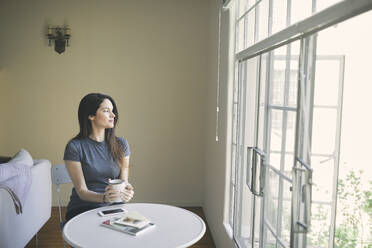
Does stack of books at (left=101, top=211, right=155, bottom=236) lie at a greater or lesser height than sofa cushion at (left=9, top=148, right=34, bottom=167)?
lesser

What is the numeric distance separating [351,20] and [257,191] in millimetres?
1115

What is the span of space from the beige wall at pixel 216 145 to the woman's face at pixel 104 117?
1015mm

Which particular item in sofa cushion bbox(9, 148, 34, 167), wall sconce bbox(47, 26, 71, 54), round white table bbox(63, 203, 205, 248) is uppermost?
wall sconce bbox(47, 26, 71, 54)

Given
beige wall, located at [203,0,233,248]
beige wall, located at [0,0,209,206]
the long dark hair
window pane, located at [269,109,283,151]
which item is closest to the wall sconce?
beige wall, located at [0,0,209,206]

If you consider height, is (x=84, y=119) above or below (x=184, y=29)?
below

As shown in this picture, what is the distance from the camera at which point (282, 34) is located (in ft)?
5.24

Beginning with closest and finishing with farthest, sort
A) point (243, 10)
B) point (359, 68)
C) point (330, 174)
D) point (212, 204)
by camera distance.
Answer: point (359, 68)
point (330, 174)
point (243, 10)
point (212, 204)

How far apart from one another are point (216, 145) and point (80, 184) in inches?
64.5

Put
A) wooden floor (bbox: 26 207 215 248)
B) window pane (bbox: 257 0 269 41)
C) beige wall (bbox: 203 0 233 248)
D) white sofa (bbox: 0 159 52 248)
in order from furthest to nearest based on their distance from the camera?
wooden floor (bbox: 26 207 215 248), beige wall (bbox: 203 0 233 248), white sofa (bbox: 0 159 52 248), window pane (bbox: 257 0 269 41)

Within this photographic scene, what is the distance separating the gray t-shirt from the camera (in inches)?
89.8

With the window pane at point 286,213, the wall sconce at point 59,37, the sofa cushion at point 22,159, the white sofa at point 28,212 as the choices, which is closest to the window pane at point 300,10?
the window pane at point 286,213

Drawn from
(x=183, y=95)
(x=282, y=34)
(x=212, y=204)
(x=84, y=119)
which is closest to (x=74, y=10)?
(x=183, y=95)

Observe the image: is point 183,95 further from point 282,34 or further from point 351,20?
point 351,20

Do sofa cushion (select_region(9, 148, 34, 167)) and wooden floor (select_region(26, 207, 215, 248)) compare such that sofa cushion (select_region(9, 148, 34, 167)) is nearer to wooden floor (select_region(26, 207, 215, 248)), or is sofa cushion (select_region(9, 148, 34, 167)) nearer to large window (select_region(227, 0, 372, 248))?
wooden floor (select_region(26, 207, 215, 248))
